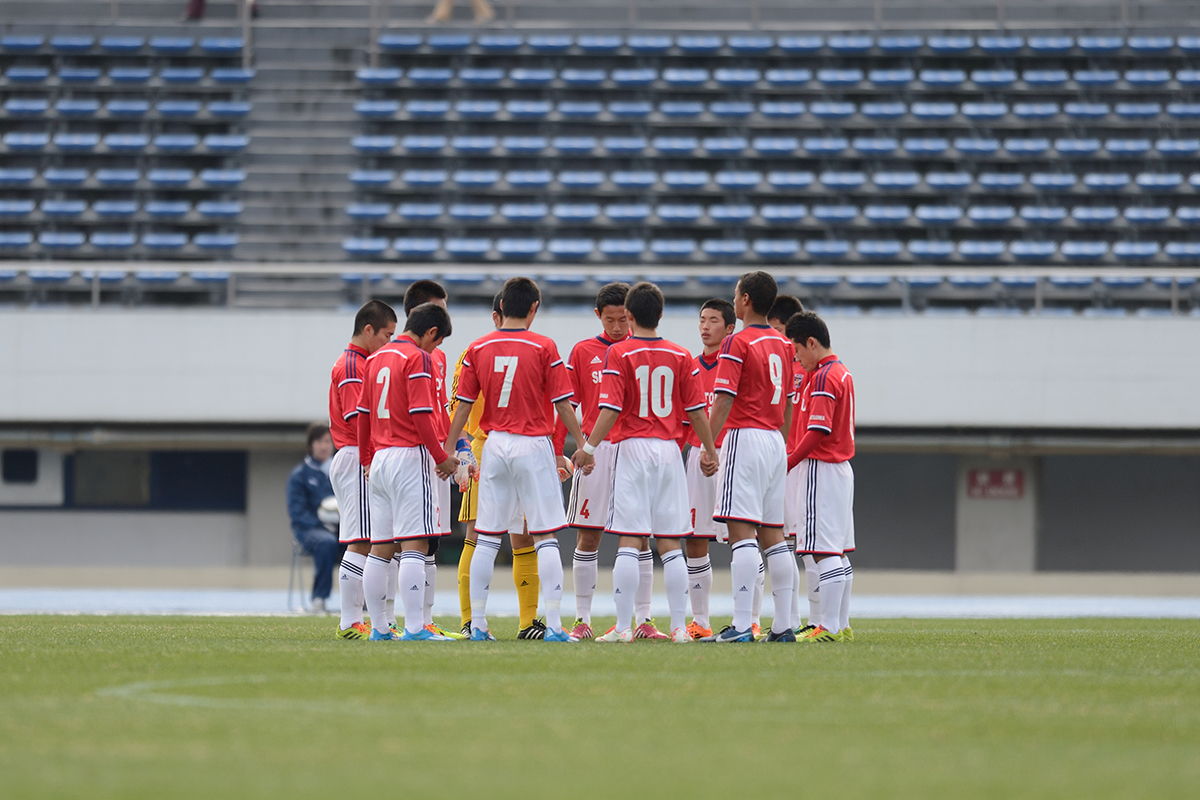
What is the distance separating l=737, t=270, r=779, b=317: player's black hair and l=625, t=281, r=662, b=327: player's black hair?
0.55m

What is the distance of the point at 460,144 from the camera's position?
23.7m

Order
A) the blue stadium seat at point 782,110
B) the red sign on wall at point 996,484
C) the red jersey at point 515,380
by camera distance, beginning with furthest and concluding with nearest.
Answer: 1. the blue stadium seat at point 782,110
2. the red sign on wall at point 996,484
3. the red jersey at point 515,380

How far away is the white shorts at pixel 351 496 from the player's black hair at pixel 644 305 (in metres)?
2.10

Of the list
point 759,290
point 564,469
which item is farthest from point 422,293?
point 759,290

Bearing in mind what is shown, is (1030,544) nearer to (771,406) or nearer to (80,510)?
(771,406)

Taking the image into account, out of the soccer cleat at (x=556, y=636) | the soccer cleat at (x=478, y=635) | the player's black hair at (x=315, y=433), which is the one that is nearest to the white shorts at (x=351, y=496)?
the soccer cleat at (x=478, y=635)

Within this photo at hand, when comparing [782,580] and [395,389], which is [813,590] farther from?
[395,389]

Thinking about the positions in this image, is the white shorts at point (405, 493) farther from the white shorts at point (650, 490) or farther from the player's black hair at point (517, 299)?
the white shorts at point (650, 490)

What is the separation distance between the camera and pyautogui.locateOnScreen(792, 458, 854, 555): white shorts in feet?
28.2

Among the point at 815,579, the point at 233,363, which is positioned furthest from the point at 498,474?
the point at 233,363

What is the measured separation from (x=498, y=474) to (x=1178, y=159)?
1864 centimetres

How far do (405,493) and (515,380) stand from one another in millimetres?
952

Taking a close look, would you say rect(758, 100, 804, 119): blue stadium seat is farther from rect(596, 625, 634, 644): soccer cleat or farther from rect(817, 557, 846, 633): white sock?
rect(596, 625, 634, 644): soccer cleat

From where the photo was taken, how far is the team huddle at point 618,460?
827cm
